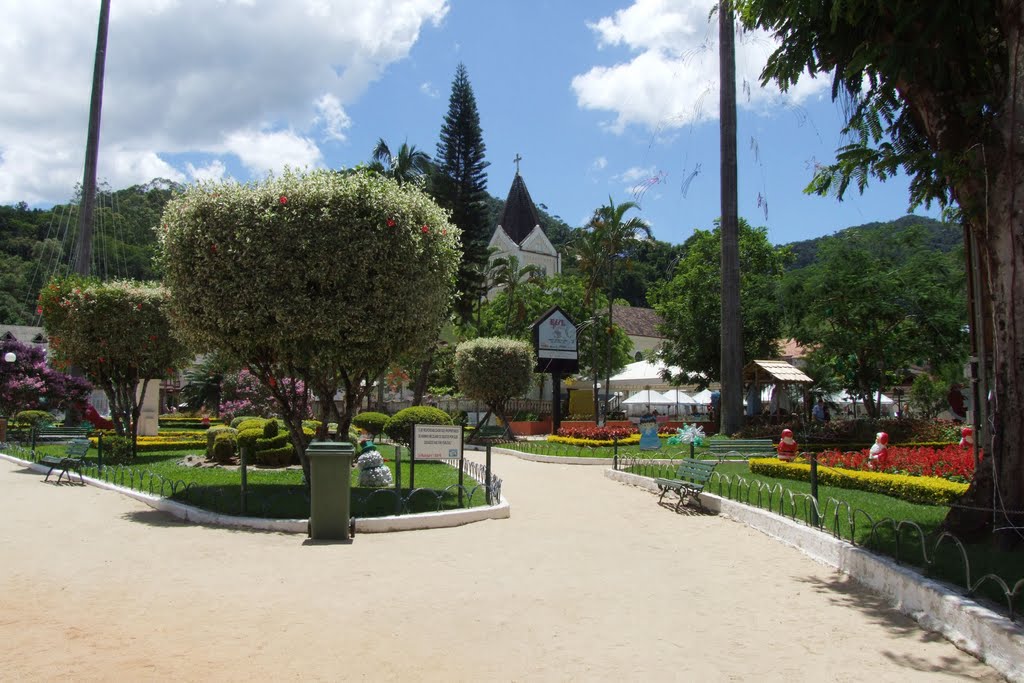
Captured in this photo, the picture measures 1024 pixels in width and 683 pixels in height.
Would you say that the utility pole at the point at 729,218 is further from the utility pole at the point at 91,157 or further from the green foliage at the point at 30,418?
the green foliage at the point at 30,418

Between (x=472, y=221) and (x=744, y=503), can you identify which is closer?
(x=744, y=503)

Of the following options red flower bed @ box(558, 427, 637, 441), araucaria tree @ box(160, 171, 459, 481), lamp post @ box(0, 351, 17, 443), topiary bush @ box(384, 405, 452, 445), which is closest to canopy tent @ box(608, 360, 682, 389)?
red flower bed @ box(558, 427, 637, 441)

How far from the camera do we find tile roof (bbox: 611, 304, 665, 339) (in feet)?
239

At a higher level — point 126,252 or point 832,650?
point 126,252

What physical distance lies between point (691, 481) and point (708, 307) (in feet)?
81.6

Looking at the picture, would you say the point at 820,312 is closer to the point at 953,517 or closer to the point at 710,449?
the point at 710,449

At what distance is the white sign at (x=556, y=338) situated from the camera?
3041 cm

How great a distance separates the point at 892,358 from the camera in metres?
25.8

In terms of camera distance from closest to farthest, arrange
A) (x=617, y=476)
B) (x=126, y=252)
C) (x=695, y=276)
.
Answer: (x=617, y=476) → (x=695, y=276) → (x=126, y=252)

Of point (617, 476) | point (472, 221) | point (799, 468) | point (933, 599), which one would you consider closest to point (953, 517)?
point (933, 599)

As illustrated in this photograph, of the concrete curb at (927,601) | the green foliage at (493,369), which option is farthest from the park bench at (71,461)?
the green foliage at (493,369)

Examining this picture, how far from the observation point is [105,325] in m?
17.9

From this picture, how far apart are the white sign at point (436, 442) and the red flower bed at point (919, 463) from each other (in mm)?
7462

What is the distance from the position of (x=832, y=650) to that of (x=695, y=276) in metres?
32.7
